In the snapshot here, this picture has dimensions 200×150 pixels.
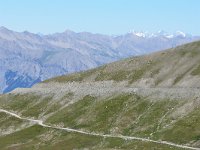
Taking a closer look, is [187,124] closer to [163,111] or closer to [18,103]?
[163,111]

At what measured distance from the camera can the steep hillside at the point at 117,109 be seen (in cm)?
10306

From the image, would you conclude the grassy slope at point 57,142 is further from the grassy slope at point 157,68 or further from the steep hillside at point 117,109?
the grassy slope at point 157,68

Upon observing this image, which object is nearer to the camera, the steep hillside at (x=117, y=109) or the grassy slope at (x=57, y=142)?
the grassy slope at (x=57, y=142)

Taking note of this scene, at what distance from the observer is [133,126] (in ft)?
370

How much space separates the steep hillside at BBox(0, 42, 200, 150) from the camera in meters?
103

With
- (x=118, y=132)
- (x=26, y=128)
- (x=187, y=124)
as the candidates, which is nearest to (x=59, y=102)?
(x=26, y=128)

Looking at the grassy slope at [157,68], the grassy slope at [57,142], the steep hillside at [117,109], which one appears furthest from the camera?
the grassy slope at [157,68]

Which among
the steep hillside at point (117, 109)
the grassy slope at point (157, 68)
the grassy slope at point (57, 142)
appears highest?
the grassy slope at point (157, 68)

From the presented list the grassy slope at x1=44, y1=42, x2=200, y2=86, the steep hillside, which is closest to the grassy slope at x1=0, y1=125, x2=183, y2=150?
the steep hillside

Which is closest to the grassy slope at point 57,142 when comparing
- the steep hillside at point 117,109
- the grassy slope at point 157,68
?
the steep hillside at point 117,109

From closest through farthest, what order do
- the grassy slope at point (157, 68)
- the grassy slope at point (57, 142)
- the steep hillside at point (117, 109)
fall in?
the grassy slope at point (57, 142)
the steep hillside at point (117, 109)
the grassy slope at point (157, 68)

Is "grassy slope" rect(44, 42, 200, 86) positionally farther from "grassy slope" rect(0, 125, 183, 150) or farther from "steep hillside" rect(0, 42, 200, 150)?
"grassy slope" rect(0, 125, 183, 150)

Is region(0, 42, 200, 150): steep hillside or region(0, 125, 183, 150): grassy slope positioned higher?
region(0, 42, 200, 150): steep hillside

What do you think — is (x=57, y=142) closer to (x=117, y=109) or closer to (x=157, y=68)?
(x=117, y=109)
